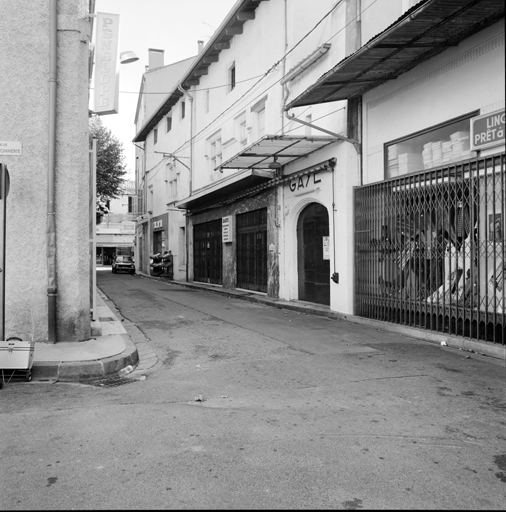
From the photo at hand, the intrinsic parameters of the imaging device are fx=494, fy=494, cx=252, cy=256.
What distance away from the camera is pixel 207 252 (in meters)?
22.2

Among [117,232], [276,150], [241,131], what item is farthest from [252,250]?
[117,232]

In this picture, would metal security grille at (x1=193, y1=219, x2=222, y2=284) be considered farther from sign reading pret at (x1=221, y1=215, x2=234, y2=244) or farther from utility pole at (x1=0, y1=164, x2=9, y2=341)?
utility pole at (x1=0, y1=164, x2=9, y2=341)

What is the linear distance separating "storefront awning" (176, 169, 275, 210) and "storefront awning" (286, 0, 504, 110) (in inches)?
188

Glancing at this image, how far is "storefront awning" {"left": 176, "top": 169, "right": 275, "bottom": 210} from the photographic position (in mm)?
15015

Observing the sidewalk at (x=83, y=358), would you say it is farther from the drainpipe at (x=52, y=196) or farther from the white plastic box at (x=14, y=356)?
the drainpipe at (x=52, y=196)

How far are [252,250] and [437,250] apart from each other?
9694 millimetres

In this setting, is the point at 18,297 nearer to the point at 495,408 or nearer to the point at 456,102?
the point at 495,408

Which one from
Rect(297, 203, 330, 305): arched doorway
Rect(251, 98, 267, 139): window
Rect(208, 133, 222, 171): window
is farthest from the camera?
Rect(208, 133, 222, 171): window

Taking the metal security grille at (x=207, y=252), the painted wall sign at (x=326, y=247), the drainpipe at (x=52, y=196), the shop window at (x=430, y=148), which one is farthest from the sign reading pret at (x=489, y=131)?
the metal security grille at (x=207, y=252)

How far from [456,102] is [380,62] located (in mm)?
1415

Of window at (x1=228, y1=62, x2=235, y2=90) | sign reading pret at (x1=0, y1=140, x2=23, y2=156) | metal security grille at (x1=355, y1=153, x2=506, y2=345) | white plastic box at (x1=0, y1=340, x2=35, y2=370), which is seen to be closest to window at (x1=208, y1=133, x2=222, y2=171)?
window at (x1=228, y1=62, x2=235, y2=90)

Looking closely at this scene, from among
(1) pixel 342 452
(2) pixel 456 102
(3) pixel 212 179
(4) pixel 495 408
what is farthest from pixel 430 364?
(3) pixel 212 179

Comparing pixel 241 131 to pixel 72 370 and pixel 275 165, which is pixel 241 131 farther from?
pixel 72 370

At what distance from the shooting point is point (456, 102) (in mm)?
7574
